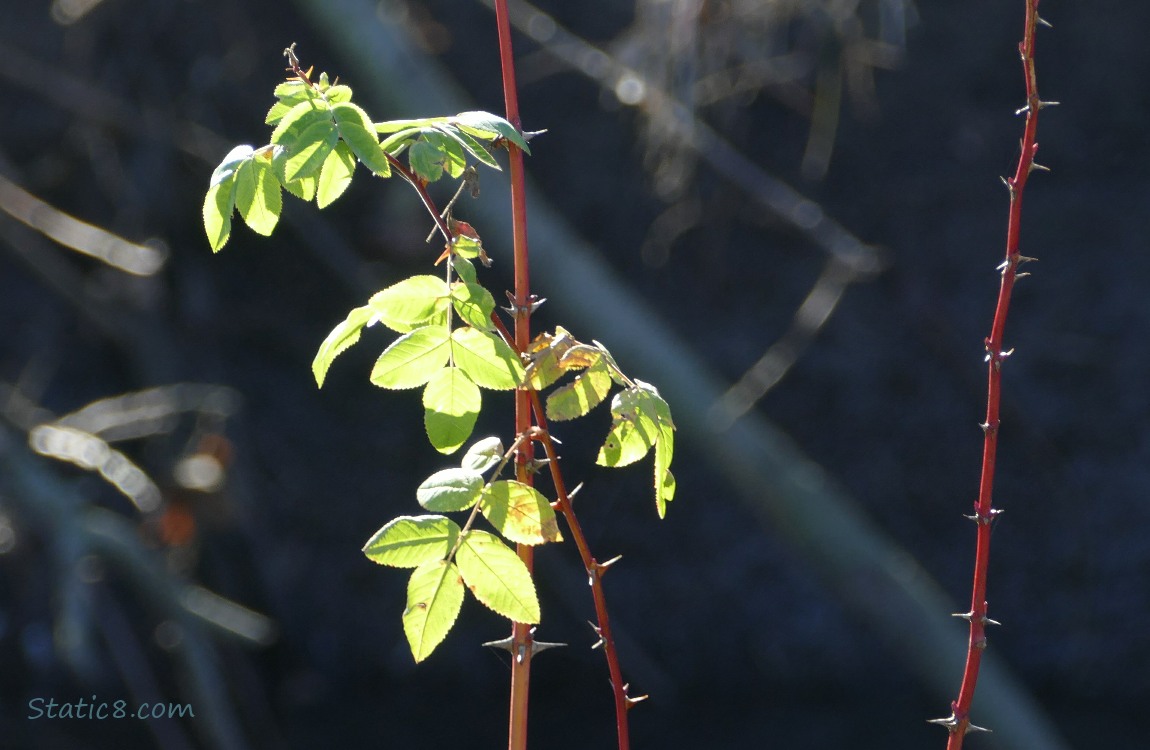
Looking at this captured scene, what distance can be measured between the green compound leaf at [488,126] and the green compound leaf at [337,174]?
0.06 m

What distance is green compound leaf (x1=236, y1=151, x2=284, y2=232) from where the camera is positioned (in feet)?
2.00

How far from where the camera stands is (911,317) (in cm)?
334

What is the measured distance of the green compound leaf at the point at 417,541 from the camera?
1.88 ft

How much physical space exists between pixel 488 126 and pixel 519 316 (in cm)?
11

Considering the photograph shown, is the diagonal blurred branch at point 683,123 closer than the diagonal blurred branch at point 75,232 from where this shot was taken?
Yes

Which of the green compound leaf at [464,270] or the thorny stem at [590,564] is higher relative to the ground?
the green compound leaf at [464,270]

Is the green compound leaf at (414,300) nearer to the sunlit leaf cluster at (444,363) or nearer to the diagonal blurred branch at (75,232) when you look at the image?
the sunlit leaf cluster at (444,363)

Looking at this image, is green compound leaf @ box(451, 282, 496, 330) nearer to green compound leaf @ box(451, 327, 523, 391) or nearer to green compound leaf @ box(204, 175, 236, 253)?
green compound leaf @ box(451, 327, 523, 391)

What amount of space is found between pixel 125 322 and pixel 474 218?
1236mm

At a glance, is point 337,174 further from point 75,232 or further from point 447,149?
point 75,232

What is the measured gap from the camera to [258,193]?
64cm

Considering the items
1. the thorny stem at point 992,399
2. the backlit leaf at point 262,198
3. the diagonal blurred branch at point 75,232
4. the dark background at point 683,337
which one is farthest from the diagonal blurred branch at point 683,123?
the backlit leaf at point 262,198

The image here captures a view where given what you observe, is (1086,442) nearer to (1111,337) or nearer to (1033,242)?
(1111,337)

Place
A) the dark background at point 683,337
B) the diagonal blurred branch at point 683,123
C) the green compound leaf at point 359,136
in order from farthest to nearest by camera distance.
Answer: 1. the dark background at point 683,337
2. the diagonal blurred branch at point 683,123
3. the green compound leaf at point 359,136
